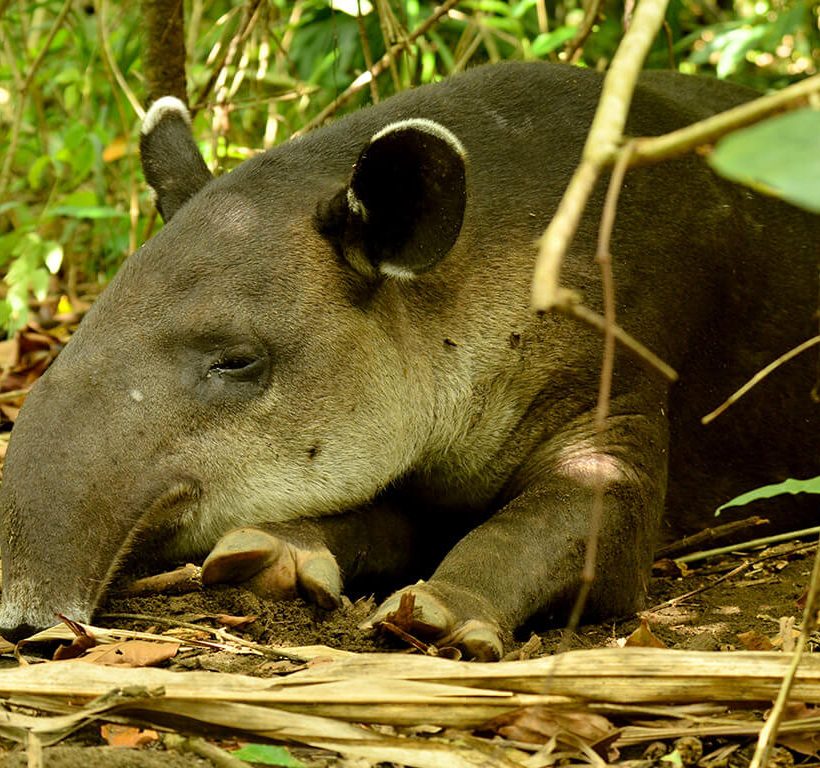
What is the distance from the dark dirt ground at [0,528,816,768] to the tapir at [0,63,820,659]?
0.08 metres

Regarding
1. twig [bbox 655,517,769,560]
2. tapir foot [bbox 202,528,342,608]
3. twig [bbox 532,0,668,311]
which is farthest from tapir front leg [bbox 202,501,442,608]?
twig [bbox 532,0,668,311]

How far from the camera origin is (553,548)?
12.2ft

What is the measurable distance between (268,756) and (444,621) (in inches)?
32.9

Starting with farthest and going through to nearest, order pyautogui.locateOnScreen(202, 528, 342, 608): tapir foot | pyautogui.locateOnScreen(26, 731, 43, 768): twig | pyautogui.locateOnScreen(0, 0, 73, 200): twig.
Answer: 1. pyautogui.locateOnScreen(0, 0, 73, 200): twig
2. pyautogui.locateOnScreen(202, 528, 342, 608): tapir foot
3. pyautogui.locateOnScreen(26, 731, 43, 768): twig

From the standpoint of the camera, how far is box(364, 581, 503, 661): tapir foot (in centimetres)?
316

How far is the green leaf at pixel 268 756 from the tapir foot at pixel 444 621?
2.51 ft

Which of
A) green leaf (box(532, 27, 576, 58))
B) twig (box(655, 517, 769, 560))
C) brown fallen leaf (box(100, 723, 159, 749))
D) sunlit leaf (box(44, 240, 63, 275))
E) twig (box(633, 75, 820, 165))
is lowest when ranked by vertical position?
twig (box(655, 517, 769, 560))

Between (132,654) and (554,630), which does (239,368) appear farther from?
(554,630)

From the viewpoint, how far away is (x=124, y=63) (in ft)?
24.6

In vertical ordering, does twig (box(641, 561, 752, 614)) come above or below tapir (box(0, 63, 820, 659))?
below

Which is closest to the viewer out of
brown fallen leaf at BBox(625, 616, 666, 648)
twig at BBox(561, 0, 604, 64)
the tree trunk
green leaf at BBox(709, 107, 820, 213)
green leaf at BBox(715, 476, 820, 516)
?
green leaf at BBox(709, 107, 820, 213)

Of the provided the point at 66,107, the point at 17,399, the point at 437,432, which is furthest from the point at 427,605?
the point at 66,107

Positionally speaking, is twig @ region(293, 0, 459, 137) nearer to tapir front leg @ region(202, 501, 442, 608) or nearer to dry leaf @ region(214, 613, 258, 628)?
tapir front leg @ region(202, 501, 442, 608)

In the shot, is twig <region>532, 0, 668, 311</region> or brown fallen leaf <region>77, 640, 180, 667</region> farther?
brown fallen leaf <region>77, 640, 180, 667</region>
